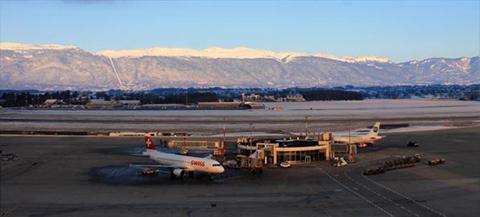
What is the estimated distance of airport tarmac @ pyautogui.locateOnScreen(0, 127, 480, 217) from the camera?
35719mm

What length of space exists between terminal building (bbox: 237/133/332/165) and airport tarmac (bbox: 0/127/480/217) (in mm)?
2046

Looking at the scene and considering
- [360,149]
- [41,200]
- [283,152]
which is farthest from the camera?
[360,149]

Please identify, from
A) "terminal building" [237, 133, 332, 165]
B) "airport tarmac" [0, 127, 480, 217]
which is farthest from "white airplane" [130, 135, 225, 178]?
"terminal building" [237, 133, 332, 165]

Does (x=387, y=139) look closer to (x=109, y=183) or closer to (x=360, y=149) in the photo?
(x=360, y=149)

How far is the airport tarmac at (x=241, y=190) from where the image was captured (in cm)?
3572

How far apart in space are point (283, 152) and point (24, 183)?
23.7 m

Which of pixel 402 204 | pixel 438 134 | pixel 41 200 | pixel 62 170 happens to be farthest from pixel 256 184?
pixel 438 134

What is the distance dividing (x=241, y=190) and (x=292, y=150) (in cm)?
1520

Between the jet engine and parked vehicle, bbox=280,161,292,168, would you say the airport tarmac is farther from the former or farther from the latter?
parked vehicle, bbox=280,161,292,168

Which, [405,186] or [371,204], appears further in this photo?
[405,186]

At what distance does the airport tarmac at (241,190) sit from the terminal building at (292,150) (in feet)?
6.71

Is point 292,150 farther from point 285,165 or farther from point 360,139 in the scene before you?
point 360,139

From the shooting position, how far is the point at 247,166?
2108 inches

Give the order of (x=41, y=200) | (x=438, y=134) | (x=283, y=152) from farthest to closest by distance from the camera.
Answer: (x=438, y=134) < (x=283, y=152) < (x=41, y=200)
